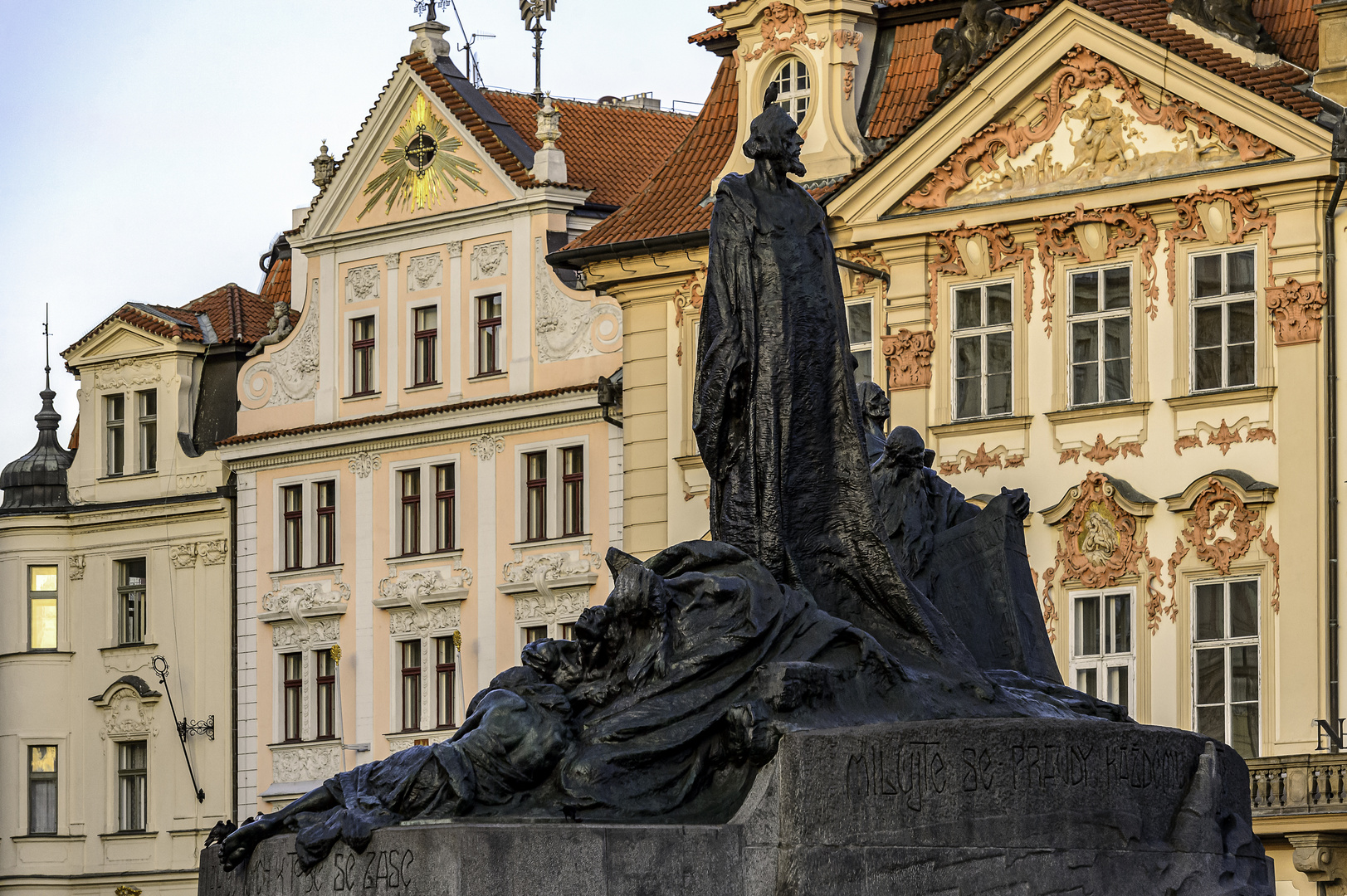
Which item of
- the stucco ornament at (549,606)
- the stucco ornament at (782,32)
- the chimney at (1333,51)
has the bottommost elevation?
the stucco ornament at (549,606)

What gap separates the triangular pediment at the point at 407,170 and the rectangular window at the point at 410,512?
10.00 ft

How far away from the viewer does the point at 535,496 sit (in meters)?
38.9

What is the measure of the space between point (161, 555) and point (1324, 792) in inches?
746

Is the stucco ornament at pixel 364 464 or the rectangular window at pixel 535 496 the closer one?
the rectangular window at pixel 535 496

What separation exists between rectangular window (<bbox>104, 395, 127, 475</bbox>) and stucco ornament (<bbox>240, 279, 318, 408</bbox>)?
8.49 feet

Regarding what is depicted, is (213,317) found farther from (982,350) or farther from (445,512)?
(982,350)

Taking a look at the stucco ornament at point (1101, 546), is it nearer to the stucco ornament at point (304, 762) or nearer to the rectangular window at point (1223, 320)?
the rectangular window at point (1223, 320)

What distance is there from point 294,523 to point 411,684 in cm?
309

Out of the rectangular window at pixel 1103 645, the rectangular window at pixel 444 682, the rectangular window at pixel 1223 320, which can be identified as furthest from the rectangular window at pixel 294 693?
the rectangular window at pixel 1223 320

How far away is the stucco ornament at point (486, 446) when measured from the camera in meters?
39.4

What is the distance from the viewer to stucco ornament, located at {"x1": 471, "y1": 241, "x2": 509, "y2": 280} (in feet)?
130

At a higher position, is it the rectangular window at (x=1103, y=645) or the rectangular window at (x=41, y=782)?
the rectangular window at (x=1103, y=645)

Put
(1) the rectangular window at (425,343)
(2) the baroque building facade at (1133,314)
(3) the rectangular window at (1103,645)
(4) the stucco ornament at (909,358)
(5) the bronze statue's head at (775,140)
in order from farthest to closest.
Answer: (1) the rectangular window at (425,343) < (4) the stucco ornament at (909,358) < (3) the rectangular window at (1103,645) < (2) the baroque building facade at (1133,314) < (5) the bronze statue's head at (775,140)

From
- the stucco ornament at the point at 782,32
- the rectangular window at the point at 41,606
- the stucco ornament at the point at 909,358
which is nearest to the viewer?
the stucco ornament at the point at 909,358
